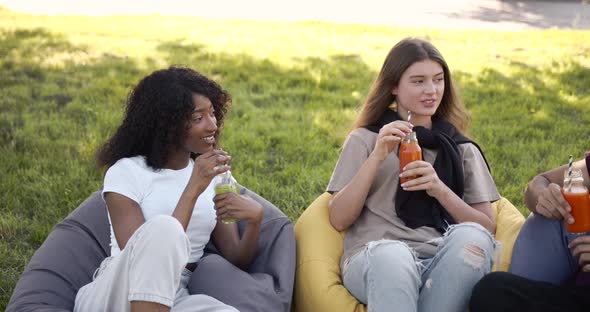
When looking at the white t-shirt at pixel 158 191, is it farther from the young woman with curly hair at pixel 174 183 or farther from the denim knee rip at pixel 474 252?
the denim knee rip at pixel 474 252

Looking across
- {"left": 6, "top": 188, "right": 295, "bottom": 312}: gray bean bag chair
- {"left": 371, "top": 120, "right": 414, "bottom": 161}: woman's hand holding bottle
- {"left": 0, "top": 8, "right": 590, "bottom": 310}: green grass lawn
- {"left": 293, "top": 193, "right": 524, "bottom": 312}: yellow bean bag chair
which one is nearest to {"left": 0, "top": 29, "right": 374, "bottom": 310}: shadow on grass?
{"left": 0, "top": 8, "right": 590, "bottom": 310}: green grass lawn

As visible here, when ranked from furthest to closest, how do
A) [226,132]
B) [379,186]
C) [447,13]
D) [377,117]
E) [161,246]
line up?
[447,13] → [226,132] → [377,117] → [379,186] → [161,246]

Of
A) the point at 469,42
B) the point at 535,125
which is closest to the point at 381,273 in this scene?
the point at 535,125

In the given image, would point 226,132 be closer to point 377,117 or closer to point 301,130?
point 301,130

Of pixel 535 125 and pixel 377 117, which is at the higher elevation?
pixel 377 117

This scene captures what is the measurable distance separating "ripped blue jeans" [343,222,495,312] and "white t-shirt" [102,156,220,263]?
0.69 meters

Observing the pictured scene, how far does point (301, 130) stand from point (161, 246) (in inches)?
125

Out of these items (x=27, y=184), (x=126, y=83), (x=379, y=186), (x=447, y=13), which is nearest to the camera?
(x=379, y=186)

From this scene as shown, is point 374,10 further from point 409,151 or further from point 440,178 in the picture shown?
point 409,151

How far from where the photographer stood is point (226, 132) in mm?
5559

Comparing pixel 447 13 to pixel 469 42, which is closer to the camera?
pixel 469 42

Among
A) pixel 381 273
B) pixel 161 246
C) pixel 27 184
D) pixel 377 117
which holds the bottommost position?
pixel 27 184

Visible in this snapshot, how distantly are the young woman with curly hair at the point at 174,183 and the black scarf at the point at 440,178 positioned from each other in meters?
0.63

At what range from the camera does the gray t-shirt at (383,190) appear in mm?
3121
